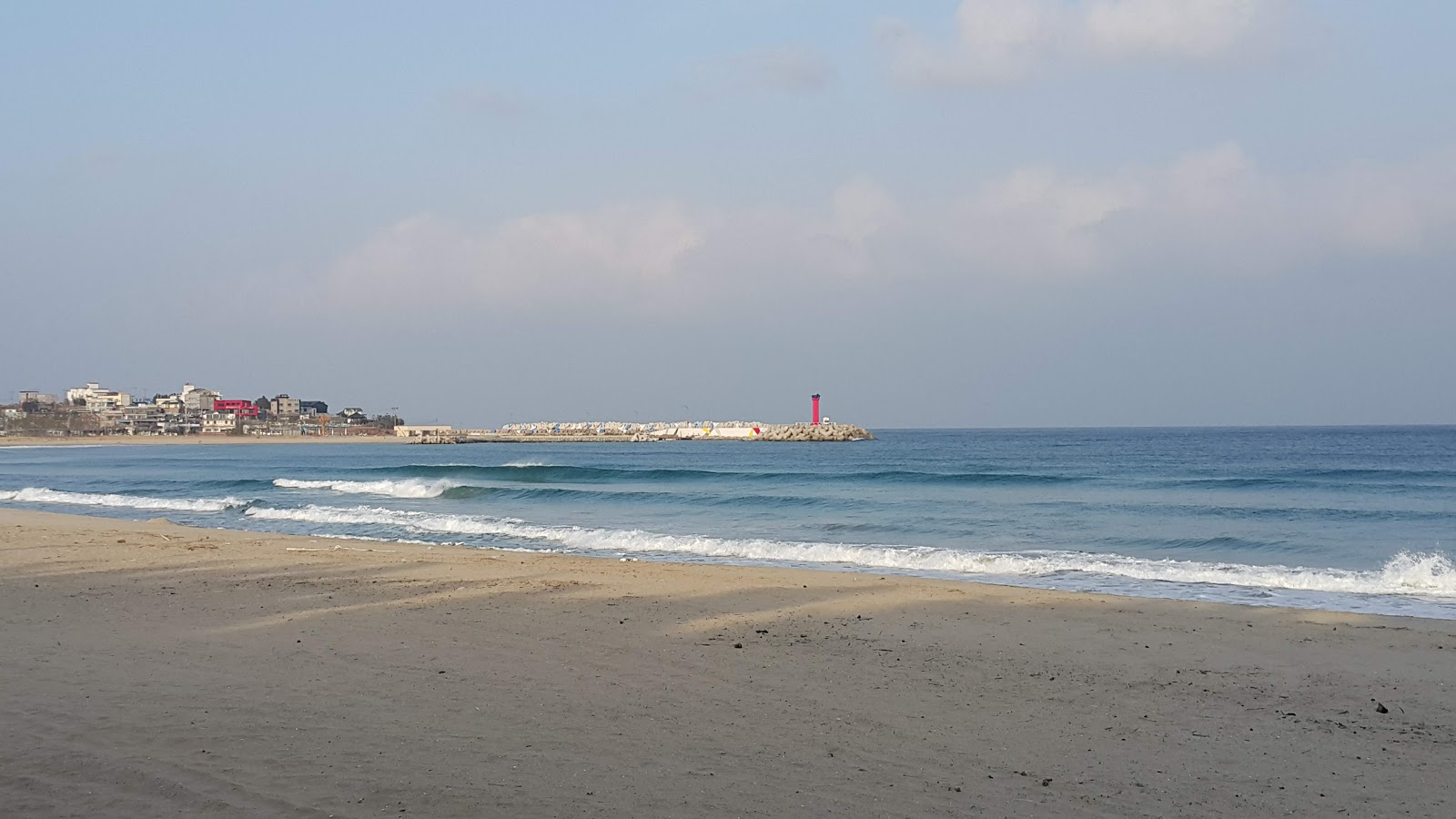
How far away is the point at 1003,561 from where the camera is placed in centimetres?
1556

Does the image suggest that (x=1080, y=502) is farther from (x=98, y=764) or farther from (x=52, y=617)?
(x=98, y=764)

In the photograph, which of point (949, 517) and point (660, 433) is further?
point (660, 433)

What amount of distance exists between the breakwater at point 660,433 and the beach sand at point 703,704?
320 feet

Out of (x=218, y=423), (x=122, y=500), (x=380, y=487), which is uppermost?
(x=218, y=423)

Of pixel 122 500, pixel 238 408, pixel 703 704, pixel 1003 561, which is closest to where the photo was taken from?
pixel 703 704

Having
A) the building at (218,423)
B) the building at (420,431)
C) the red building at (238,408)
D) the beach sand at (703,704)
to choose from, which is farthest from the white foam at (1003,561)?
the red building at (238,408)

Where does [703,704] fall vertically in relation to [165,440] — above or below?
above

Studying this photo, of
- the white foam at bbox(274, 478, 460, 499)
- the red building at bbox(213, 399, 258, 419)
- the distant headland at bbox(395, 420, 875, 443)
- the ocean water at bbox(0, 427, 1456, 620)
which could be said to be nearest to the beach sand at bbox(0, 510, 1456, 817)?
the ocean water at bbox(0, 427, 1456, 620)

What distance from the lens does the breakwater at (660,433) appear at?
357 ft

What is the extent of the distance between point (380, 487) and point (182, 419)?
13024 centimetres

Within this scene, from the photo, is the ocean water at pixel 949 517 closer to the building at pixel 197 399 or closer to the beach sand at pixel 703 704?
the beach sand at pixel 703 704

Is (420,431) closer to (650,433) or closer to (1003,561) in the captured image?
(650,433)

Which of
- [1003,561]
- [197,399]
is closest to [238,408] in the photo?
[197,399]

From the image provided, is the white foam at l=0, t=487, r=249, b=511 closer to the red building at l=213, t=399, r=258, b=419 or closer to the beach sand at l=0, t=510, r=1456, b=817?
the beach sand at l=0, t=510, r=1456, b=817
